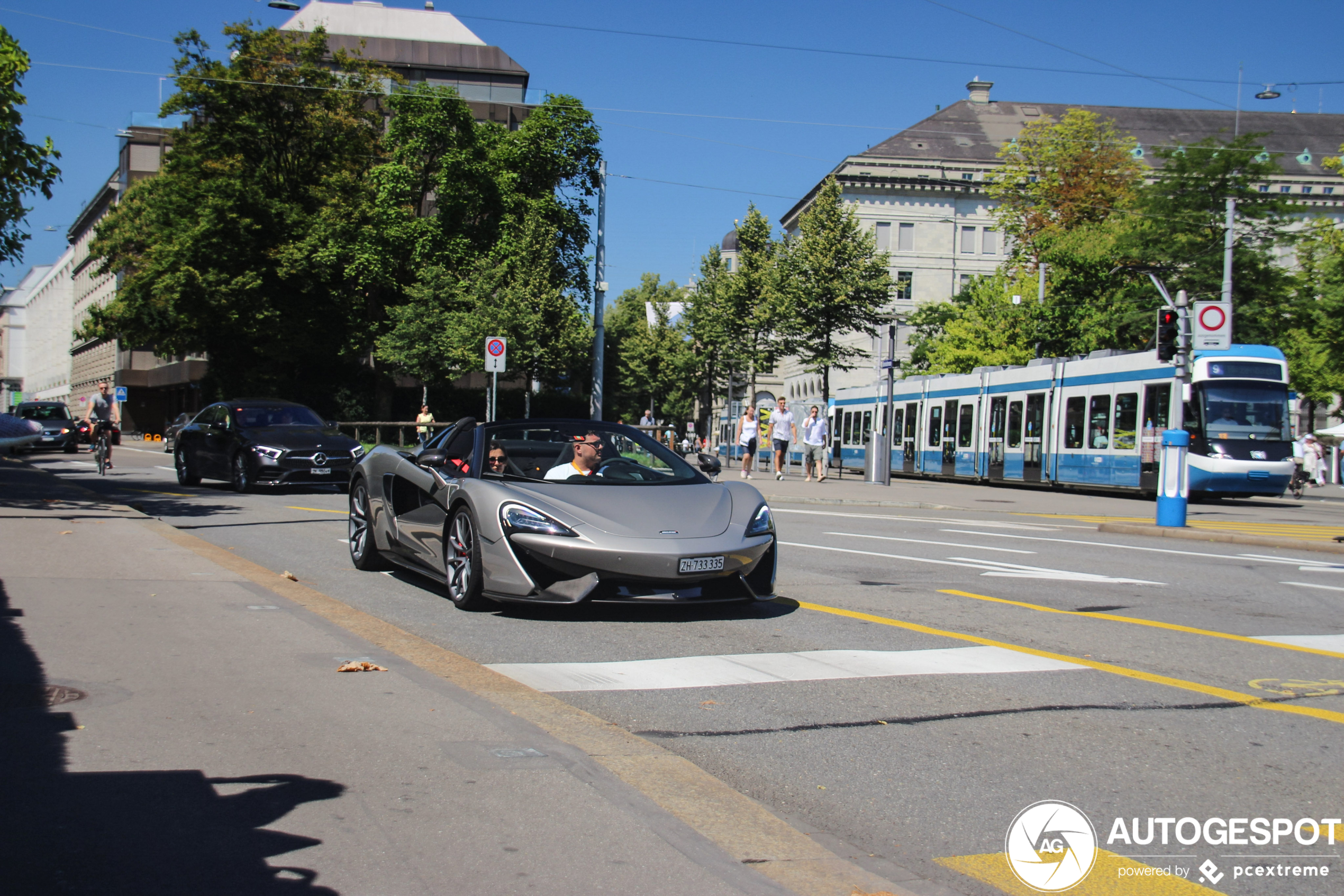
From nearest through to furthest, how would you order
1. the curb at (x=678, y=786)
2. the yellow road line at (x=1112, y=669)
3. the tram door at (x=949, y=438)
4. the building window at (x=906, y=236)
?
the curb at (x=678, y=786) → the yellow road line at (x=1112, y=669) → the tram door at (x=949, y=438) → the building window at (x=906, y=236)

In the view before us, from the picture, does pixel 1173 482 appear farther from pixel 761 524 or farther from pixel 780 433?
pixel 780 433

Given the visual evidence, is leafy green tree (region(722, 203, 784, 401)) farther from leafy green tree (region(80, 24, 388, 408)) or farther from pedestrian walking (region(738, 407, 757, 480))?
pedestrian walking (region(738, 407, 757, 480))

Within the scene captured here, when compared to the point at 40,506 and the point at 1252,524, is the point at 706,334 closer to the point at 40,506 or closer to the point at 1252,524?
the point at 1252,524

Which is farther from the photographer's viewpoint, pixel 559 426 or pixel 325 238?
pixel 325 238

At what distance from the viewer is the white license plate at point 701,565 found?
284 inches

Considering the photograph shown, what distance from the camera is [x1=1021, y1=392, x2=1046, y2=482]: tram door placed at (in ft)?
103

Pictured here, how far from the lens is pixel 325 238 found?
146 ft

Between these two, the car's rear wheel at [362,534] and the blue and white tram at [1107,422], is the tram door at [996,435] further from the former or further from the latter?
the car's rear wheel at [362,534]

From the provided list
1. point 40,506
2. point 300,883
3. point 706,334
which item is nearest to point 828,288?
point 706,334

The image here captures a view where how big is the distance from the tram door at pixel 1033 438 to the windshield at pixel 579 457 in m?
24.4

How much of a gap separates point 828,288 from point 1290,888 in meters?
42.9

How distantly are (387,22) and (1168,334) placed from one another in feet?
230

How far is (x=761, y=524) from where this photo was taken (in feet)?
25.6

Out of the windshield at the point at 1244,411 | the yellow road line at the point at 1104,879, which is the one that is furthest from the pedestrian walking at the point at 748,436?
the yellow road line at the point at 1104,879
